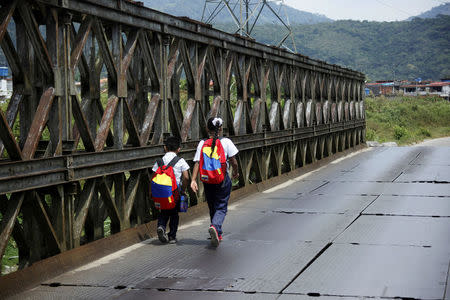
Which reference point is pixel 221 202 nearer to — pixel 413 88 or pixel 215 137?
pixel 215 137

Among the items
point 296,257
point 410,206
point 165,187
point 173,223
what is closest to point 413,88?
point 410,206

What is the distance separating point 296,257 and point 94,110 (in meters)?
3.58

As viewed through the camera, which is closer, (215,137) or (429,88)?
(215,137)

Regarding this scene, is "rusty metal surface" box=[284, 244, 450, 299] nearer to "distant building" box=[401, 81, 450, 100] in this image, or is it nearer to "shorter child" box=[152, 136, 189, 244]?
"shorter child" box=[152, 136, 189, 244]

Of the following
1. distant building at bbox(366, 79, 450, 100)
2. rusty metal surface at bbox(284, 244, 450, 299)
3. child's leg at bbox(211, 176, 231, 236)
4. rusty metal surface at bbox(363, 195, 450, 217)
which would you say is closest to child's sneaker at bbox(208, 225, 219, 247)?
child's leg at bbox(211, 176, 231, 236)

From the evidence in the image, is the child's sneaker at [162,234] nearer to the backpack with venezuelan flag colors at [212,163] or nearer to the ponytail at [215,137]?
the backpack with venezuelan flag colors at [212,163]

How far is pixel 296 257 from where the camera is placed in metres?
8.46

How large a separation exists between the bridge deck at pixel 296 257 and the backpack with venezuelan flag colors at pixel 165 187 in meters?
0.62

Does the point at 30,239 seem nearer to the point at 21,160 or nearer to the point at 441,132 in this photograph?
the point at 21,160

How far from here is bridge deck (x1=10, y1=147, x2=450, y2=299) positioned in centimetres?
691

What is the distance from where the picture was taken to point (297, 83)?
20.2m

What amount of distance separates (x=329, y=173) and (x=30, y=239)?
13.4 m

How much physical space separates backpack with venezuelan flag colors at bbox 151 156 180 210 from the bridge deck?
0.62m

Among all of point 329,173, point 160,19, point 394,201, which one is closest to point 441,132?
point 329,173
